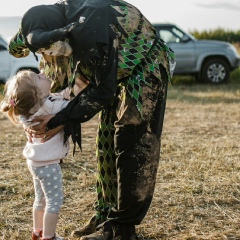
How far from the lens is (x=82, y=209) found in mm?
4602

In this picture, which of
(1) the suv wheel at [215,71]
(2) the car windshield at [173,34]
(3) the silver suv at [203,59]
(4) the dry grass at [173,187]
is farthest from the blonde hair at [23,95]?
(2) the car windshield at [173,34]

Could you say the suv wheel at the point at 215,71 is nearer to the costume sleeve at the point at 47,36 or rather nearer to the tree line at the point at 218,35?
the tree line at the point at 218,35

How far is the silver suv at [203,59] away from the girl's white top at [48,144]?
13088mm

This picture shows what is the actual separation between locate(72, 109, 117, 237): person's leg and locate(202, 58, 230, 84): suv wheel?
1272 cm

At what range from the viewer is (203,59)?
16422 millimetres

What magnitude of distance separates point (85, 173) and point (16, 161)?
974 millimetres

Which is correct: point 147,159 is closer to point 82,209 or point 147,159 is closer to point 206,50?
point 82,209

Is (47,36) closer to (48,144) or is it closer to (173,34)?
(48,144)

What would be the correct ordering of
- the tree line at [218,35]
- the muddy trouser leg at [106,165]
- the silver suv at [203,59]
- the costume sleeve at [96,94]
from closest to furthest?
1. the costume sleeve at [96,94]
2. the muddy trouser leg at [106,165]
3. the silver suv at [203,59]
4. the tree line at [218,35]

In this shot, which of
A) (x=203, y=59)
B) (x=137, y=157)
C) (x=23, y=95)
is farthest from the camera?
(x=203, y=59)

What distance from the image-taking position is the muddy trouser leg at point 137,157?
357 cm

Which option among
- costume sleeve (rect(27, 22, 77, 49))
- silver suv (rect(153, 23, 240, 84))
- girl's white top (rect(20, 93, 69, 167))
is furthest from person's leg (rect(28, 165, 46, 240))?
silver suv (rect(153, 23, 240, 84))

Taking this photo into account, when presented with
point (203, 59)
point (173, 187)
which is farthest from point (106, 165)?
point (203, 59)

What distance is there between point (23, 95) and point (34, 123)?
17 centimetres
